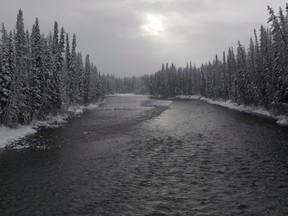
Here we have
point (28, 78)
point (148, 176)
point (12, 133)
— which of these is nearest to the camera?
point (148, 176)

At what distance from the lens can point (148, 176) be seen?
19.8m

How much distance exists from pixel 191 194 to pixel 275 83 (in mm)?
43688

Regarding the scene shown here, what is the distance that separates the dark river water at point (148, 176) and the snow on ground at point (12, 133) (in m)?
1.98

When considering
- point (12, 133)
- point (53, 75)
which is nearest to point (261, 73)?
point (53, 75)

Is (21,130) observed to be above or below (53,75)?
below

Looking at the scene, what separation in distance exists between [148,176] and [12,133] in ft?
78.9

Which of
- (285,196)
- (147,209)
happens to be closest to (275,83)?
(285,196)

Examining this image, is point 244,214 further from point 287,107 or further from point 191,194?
point 287,107

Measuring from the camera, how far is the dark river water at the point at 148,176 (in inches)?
581

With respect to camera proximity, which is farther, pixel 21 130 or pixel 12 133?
pixel 21 130

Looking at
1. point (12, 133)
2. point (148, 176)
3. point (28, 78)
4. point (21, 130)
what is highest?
point (28, 78)

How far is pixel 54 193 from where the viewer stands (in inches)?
669

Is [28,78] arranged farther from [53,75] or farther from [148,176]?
[148,176]

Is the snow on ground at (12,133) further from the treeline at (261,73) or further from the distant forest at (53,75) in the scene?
the treeline at (261,73)
